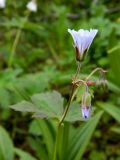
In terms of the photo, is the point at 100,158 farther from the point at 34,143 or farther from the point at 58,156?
the point at 58,156

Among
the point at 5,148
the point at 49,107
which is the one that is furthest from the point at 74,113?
the point at 5,148

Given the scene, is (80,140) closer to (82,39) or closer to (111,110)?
(111,110)

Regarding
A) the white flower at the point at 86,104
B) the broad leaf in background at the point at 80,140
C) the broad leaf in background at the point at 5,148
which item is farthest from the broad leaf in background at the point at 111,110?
the white flower at the point at 86,104

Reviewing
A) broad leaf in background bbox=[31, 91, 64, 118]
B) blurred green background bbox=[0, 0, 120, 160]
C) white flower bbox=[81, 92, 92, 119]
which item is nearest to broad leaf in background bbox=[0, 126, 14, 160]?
blurred green background bbox=[0, 0, 120, 160]

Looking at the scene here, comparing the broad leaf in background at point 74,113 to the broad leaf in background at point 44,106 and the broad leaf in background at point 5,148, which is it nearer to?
the broad leaf in background at point 44,106

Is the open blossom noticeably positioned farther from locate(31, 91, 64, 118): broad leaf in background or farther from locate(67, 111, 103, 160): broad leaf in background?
locate(67, 111, 103, 160): broad leaf in background
